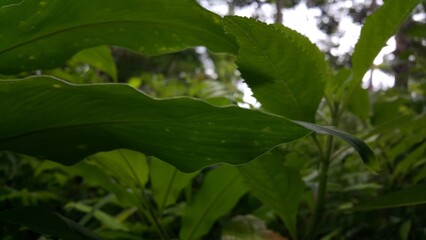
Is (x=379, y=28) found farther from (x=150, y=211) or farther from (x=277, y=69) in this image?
(x=150, y=211)

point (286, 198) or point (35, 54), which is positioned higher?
point (35, 54)

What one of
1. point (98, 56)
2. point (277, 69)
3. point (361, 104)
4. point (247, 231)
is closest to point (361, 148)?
point (277, 69)

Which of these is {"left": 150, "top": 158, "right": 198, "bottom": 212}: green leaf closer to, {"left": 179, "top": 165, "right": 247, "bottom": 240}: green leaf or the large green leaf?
{"left": 179, "top": 165, "right": 247, "bottom": 240}: green leaf

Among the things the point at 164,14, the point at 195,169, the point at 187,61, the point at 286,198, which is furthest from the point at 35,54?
the point at 187,61

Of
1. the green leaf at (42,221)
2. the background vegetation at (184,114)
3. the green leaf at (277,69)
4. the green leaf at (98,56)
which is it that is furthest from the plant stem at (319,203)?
the green leaf at (98,56)

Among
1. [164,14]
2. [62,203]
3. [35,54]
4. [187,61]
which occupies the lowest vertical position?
[62,203]

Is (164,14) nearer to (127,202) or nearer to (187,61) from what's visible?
(127,202)
